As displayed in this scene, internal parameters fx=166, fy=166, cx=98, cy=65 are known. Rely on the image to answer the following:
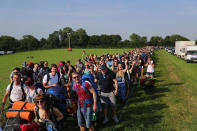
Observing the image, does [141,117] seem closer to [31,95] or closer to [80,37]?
[31,95]

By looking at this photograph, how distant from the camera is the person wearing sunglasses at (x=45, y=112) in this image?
3.52 metres

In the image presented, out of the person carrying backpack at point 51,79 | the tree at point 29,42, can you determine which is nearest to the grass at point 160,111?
the person carrying backpack at point 51,79

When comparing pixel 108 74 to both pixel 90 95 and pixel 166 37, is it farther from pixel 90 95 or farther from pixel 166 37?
pixel 166 37

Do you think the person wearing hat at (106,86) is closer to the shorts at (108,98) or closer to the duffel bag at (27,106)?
the shorts at (108,98)

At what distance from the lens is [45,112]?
141 inches

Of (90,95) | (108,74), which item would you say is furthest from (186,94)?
(90,95)

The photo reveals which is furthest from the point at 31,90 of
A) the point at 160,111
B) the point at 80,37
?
the point at 80,37

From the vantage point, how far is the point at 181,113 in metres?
6.48

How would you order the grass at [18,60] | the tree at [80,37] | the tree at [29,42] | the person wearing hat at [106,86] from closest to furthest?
the person wearing hat at [106,86]
the grass at [18,60]
the tree at [29,42]
the tree at [80,37]

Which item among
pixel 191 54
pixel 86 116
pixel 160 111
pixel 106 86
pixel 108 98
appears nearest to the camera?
pixel 86 116

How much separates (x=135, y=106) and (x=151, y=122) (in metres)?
1.46

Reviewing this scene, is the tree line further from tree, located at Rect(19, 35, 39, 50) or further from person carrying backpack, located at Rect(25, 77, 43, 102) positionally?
person carrying backpack, located at Rect(25, 77, 43, 102)

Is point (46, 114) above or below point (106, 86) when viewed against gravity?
below

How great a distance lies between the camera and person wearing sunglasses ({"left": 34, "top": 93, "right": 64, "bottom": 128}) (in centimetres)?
352
